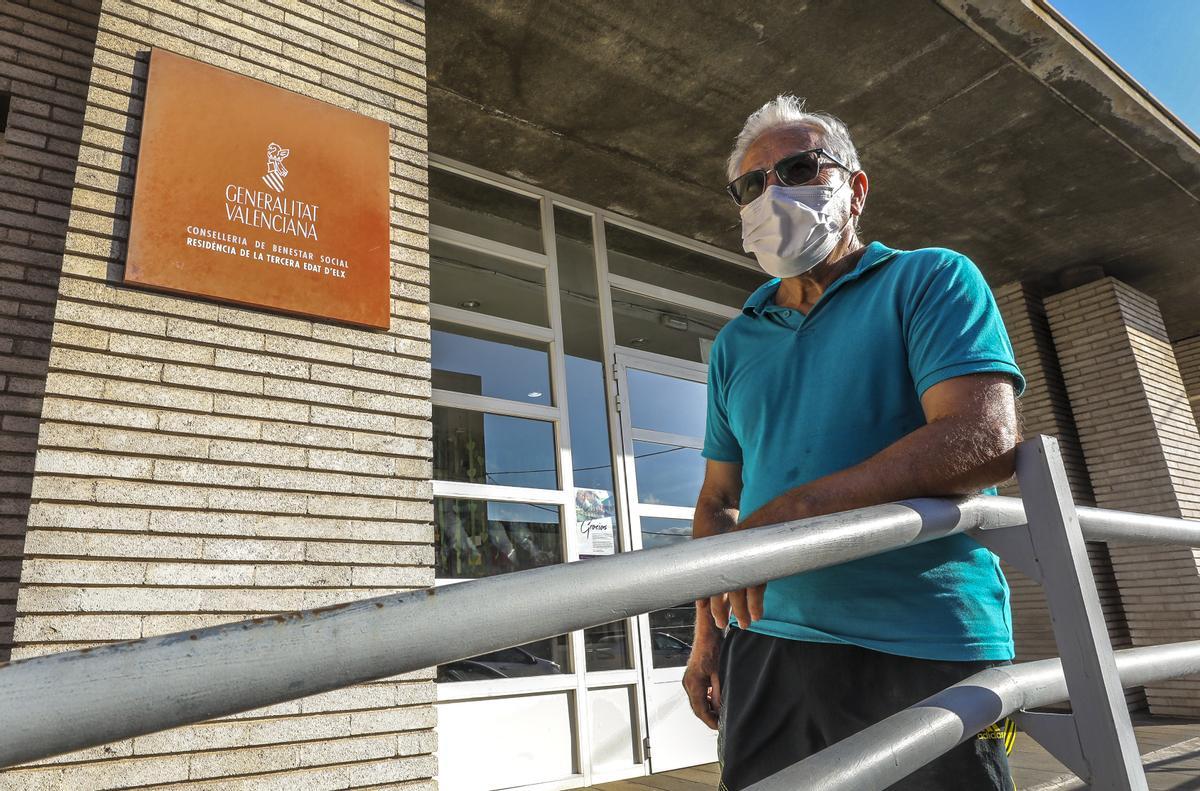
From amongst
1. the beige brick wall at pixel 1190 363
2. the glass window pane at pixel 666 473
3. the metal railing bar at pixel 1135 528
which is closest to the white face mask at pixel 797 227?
the metal railing bar at pixel 1135 528

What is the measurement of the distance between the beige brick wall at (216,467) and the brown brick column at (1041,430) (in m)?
6.47

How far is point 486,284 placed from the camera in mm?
5496

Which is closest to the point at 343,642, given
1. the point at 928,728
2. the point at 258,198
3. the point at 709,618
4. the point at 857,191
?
the point at 928,728

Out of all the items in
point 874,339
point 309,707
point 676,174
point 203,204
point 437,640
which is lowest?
point 309,707

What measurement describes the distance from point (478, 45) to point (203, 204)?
213 centimetres

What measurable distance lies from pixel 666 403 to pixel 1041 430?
14.2 ft

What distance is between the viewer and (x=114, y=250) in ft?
9.05

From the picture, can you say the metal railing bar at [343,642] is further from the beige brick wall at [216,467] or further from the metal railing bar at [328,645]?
the beige brick wall at [216,467]

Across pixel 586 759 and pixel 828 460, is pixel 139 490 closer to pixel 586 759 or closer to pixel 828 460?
pixel 828 460

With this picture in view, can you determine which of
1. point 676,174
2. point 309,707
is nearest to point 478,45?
point 676,174

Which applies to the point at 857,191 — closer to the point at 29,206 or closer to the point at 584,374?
the point at 29,206

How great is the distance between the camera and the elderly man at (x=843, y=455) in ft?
3.78

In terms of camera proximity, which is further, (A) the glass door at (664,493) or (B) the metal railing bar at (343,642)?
(A) the glass door at (664,493)

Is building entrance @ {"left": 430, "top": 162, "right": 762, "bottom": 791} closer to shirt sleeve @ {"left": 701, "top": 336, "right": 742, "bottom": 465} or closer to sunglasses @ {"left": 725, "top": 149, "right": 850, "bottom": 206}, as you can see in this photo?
shirt sleeve @ {"left": 701, "top": 336, "right": 742, "bottom": 465}
